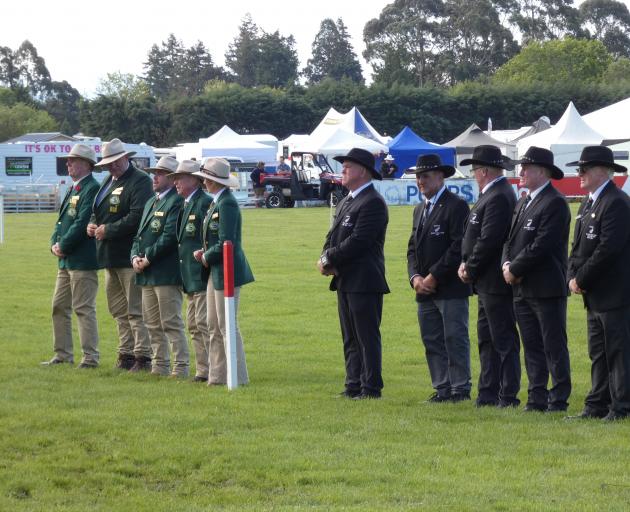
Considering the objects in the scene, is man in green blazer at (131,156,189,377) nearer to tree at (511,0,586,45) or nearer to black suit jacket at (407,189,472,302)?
black suit jacket at (407,189,472,302)

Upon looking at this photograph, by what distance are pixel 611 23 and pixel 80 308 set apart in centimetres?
13957

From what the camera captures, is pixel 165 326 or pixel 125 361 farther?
pixel 125 361

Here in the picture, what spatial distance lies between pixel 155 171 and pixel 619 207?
4991 millimetres

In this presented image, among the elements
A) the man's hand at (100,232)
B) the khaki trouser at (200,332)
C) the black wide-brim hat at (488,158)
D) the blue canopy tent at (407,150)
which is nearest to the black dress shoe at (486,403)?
the black wide-brim hat at (488,158)

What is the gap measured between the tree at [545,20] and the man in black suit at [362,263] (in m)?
127

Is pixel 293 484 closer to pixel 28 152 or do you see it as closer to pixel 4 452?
pixel 4 452

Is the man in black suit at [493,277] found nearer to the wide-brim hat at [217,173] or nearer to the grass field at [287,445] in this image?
the grass field at [287,445]

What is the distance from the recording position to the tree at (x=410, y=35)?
130 m

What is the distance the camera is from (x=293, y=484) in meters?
7.47

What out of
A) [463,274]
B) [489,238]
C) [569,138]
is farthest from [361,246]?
[569,138]

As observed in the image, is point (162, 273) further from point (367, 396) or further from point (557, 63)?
point (557, 63)

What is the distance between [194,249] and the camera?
11.6 meters

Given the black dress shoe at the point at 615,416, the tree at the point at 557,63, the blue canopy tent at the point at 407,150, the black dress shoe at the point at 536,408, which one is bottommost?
the black dress shoe at the point at 536,408

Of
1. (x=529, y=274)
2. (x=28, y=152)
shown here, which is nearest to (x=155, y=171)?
(x=529, y=274)
